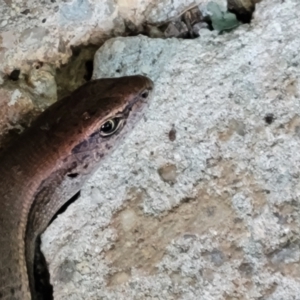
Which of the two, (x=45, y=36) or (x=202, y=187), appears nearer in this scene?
(x=202, y=187)

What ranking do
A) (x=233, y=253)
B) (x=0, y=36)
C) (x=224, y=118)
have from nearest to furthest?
1. (x=233, y=253)
2. (x=224, y=118)
3. (x=0, y=36)

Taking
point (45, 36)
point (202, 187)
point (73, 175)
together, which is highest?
point (45, 36)

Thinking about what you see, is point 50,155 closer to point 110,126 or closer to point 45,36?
point 110,126

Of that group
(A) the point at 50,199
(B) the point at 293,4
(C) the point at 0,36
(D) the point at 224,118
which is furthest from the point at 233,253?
(C) the point at 0,36

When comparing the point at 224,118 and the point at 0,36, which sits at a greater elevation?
the point at 0,36

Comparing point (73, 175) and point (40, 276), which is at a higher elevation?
point (73, 175)

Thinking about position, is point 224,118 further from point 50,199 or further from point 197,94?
point 50,199

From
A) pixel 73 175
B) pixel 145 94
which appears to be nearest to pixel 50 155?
pixel 73 175

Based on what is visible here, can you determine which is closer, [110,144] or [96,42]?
[110,144]
